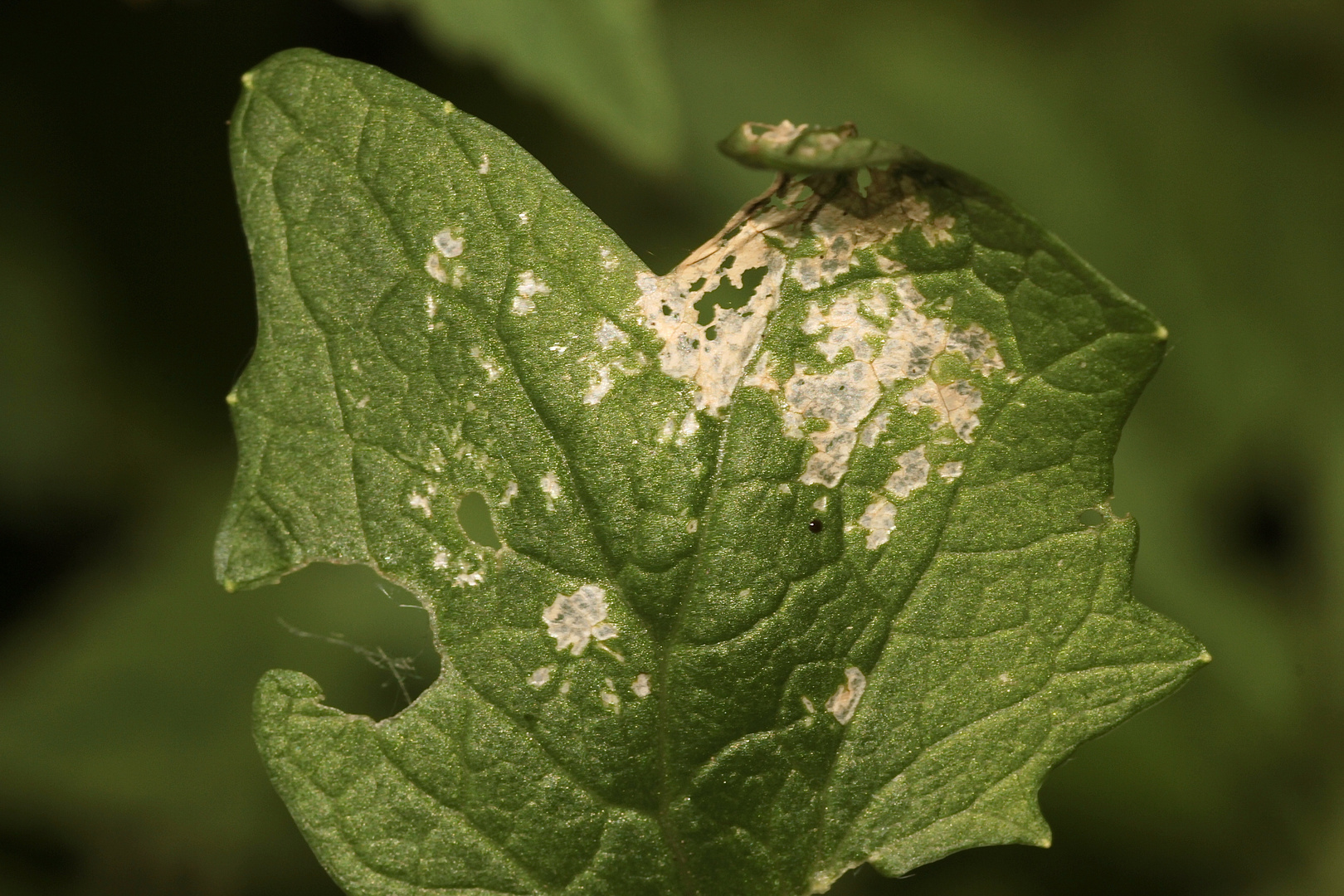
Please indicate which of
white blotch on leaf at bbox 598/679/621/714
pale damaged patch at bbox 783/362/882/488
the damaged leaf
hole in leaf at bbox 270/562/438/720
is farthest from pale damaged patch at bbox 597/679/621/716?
→ hole in leaf at bbox 270/562/438/720

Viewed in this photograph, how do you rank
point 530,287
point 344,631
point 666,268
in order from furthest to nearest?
point 666,268 < point 344,631 < point 530,287

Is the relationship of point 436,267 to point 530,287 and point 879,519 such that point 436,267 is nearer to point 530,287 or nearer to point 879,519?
point 530,287

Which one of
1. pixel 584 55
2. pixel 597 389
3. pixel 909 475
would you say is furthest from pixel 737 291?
pixel 584 55

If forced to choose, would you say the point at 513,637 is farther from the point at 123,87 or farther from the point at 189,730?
the point at 123,87

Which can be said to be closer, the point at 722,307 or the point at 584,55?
the point at 722,307

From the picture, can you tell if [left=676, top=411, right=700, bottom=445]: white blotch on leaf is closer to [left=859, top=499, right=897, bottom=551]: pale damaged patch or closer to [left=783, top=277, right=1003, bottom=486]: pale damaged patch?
[left=783, top=277, right=1003, bottom=486]: pale damaged patch

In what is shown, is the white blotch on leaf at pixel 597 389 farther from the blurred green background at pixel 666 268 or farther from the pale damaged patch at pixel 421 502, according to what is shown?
the blurred green background at pixel 666 268
